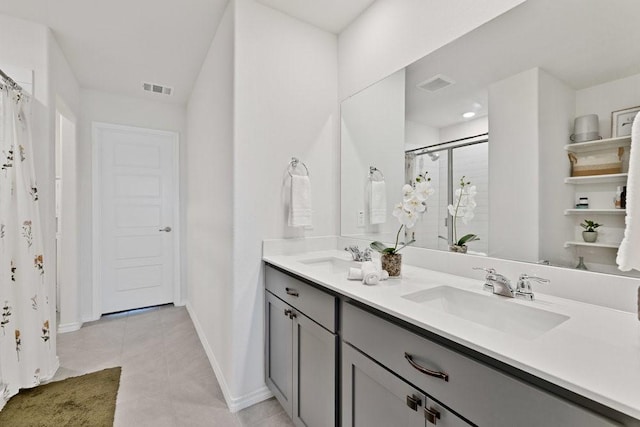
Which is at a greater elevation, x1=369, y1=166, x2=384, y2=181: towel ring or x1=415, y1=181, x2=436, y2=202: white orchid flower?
x1=369, y1=166, x2=384, y2=181: towel ring

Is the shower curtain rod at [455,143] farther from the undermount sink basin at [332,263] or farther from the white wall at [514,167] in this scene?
the undermount sink basin at [332,263]

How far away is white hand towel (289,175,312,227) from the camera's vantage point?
1.90 metres

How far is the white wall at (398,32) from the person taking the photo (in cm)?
136

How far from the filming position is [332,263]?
6.27 ft

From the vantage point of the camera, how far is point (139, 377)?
2086 mm

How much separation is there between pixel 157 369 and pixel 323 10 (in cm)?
281

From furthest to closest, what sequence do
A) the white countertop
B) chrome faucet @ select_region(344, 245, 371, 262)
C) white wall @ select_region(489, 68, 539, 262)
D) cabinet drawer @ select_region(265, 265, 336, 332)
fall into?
chrome faucet @ select_region(344, 245, 371, 262), cabinet drawer @ select_region(265, 265, 336, 332), white wall @ select_region(489, 68, 539, 262), the white countertop

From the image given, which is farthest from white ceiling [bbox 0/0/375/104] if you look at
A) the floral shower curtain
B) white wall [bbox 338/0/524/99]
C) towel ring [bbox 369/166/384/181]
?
towel ring [bbox 369/166/384/181]

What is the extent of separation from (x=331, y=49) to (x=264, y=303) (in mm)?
1879

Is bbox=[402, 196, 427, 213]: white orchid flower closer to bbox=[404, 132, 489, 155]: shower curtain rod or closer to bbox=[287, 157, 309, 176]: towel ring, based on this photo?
bbox=[404, 132, 489, 155]: shower curtain rod

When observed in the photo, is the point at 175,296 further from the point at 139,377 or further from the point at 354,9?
the point at 354,9

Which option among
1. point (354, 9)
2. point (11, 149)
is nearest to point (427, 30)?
point (354, 9)

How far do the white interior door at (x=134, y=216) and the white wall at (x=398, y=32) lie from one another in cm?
254

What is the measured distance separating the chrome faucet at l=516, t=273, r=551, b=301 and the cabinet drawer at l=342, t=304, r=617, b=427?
0.49 metres
